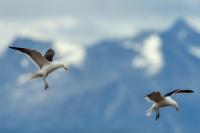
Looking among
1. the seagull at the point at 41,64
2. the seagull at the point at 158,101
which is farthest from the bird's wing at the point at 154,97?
the seagull at the point at 41,64

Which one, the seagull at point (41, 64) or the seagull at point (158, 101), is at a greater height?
the seagull at point (41, 64)

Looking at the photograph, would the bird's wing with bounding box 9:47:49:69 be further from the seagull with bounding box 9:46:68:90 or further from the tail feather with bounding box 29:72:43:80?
the tail feather with bounding box 29:72:43:80

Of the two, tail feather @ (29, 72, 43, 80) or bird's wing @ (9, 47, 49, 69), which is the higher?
bird's wing @ (9, 47, 49, 69)

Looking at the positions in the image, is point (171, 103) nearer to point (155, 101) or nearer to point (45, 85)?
point (155, 101)

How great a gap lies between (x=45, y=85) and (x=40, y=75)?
2.07m

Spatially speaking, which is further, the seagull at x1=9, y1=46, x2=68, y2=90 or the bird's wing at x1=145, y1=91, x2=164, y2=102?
the seagull at x1=9, y1=46, x2=68, y2=90

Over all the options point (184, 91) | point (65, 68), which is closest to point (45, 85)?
point (65, 68)

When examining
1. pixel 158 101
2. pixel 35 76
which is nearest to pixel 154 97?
pixel 158 101

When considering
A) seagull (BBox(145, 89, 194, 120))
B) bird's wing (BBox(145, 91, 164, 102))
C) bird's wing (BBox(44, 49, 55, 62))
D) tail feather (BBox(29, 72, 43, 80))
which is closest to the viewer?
bird's wing (BBox(145, 91, 164, 102))

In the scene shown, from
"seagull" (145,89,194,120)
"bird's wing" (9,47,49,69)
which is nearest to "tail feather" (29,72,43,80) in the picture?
"bird's wing" (9,47,49,69)

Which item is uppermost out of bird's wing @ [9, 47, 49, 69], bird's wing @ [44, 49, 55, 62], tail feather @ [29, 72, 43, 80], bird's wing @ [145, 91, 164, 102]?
bird's wing @ [44, 49, 55, 62]

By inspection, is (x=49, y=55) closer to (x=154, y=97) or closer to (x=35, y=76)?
(x=35, y=76)

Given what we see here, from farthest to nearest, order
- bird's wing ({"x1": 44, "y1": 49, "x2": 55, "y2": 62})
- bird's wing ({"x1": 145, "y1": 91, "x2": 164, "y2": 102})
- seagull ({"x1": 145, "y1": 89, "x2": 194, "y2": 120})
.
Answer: bird's wing ({"x1": 44, "y1": 49, "x2": 55, "y2": 62})
seagull ({"x1": 145, "y1": 89, "x2": 194, "y2": 120})
bird's wing ({"x1": 145, "y1": 91, "x2": 164, "y2": 102})

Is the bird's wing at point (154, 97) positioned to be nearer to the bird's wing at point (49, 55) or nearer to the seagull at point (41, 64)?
the seagull at point (41, 64)
